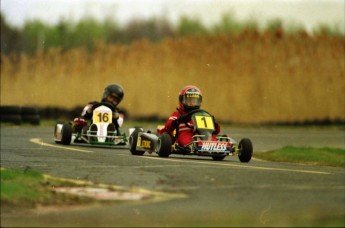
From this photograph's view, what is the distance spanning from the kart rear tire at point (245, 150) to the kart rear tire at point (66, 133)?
6.15 m

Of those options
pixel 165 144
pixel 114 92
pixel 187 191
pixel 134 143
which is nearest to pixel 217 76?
pixel 114 92

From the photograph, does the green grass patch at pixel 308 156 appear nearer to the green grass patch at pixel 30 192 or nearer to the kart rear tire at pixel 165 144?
the kart rear tire at pixel 165 144

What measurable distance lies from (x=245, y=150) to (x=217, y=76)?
67.5 ft

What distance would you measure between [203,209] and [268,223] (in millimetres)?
1093

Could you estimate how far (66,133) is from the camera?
82.2ft

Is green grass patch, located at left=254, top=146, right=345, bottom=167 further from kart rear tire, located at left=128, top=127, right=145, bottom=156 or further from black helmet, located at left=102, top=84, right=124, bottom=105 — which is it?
black helmet, located at left=102, top=84, right=124, bottom=105

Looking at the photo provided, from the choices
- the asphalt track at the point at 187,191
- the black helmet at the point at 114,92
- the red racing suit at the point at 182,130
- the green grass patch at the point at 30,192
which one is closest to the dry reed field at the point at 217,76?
the black helmet at the point at 114,92

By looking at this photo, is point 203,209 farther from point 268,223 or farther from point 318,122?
point 318,122

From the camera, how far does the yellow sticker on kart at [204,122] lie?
66.0 ft

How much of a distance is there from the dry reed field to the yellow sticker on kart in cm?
1908

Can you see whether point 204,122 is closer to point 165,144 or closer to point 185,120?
point 185,120

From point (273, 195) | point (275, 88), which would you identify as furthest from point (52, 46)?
point (273, 195)

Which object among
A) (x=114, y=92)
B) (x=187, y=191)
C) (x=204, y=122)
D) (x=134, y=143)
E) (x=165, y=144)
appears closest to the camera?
(x=187, y=191)

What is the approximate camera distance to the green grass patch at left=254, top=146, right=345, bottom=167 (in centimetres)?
2267
